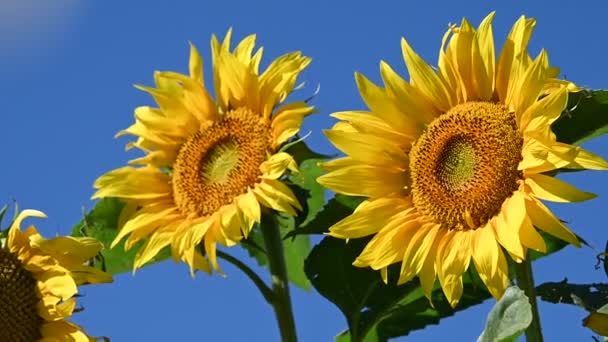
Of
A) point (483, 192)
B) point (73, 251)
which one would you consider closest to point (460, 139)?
point (483, 192)

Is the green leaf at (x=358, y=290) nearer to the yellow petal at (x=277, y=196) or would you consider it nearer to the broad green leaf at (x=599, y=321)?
the yellow petal at (x=277, y=196)

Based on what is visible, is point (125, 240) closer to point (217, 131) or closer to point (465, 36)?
point (217, 131)

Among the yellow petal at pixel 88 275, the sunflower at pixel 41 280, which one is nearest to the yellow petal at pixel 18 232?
the sunflower at pixel 41 280

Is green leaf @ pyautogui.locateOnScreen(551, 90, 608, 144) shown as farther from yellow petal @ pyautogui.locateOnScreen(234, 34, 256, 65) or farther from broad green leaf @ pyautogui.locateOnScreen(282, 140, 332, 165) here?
yellow petal @ pyautogui.locateOnScreen(234, 34, 256, 65)

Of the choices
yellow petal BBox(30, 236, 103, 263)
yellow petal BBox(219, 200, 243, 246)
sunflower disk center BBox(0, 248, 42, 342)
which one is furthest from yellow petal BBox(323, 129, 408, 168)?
sunflower disk center BBox(0, 248, 42, 342)

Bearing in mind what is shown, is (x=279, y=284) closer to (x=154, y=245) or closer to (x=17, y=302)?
(x=154, y=245)
